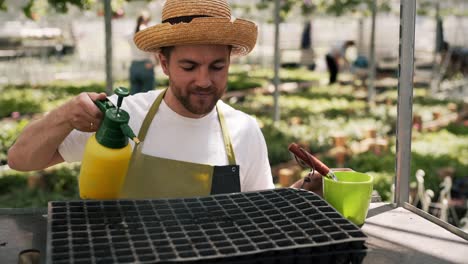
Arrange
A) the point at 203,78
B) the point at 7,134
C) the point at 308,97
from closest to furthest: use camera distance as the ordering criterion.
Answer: the point at 203,78, the point at 7,134, the point at 308,97

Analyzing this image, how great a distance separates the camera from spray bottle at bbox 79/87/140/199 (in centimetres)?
120

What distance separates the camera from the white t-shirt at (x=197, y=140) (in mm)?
1731

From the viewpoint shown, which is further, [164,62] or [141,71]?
[141,71]

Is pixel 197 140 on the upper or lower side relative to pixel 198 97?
lower

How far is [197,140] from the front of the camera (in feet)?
5.84

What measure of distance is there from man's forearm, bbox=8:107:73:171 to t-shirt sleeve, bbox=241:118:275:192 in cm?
56

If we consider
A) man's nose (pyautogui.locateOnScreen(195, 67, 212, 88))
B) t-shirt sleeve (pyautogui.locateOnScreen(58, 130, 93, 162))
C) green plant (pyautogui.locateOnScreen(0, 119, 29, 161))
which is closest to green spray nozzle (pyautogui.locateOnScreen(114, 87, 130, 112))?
man's nose (pyautogui.locateOnScreen(195, 67, 212, 88))

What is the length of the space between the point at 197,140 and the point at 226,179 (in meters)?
0.19

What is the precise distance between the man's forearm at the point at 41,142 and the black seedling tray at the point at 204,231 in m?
0.32

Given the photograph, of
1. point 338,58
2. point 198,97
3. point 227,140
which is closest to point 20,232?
point 198,97

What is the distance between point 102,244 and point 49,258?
0.10m

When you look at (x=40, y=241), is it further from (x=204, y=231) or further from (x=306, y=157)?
(x=306, y=157)

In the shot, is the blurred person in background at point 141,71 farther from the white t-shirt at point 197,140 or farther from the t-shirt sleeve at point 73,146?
the t-shirt sleeve at point 73,146

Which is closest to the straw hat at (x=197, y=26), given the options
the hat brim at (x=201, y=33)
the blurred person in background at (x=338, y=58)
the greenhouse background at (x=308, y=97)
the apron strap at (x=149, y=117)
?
the hat brim at (x=201, y=33)
